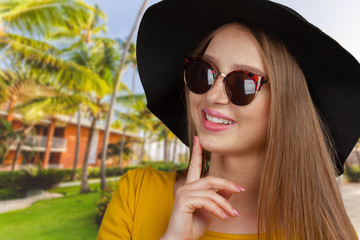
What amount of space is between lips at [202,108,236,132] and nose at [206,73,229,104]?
0.05 meters

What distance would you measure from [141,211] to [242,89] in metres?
0.76

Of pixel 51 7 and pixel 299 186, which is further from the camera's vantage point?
pixel 51 7

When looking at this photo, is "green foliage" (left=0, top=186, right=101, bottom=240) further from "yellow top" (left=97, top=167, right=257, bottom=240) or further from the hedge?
"yellow top" (left=97, top=167, right=257, bottom=240)

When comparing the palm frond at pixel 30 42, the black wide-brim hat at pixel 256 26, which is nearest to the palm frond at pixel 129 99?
the palm frond at pixel 30 42

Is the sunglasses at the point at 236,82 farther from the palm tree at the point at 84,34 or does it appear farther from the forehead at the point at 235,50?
the palm tree at the point at 84,34

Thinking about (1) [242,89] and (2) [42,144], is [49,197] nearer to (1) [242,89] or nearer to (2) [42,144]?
(2) [42,144]

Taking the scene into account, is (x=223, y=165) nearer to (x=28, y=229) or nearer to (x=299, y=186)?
(x=299, y=186)

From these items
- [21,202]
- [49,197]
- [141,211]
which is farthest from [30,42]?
[141,211]

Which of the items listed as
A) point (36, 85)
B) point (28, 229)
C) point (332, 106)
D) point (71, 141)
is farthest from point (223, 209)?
point (71, 141)

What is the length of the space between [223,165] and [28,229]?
1291 centimetres

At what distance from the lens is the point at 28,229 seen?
11.7m

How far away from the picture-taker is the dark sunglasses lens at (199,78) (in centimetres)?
132

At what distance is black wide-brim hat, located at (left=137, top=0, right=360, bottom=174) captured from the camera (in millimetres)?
1254

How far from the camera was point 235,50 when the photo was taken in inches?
50.5
